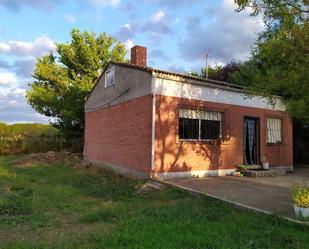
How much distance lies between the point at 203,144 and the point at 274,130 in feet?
18.8

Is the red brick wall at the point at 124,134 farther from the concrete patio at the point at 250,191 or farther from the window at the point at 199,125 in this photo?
the concrete patio at the point at 250,191

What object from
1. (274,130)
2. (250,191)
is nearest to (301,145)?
(274,130)

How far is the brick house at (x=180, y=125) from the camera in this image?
13.8 meters

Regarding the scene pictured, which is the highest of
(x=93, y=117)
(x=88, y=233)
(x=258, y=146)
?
(x=93, y=117)

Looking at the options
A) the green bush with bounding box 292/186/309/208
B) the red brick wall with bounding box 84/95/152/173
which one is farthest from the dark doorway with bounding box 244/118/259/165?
the green bush with bounding box 292/186/309/208

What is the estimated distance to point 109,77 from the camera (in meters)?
19.1

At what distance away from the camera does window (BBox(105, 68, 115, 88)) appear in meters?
18.5

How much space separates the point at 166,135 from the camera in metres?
13.8

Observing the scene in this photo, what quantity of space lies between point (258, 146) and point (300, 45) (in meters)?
9.97

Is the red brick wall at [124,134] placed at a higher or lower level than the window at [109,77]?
lower

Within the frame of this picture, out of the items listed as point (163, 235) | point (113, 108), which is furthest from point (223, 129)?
point (163, 235)

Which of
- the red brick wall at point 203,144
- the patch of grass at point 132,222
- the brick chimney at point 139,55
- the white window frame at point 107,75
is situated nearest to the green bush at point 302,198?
the patch of grass at point 132,222

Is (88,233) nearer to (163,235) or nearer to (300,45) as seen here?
(163,235)

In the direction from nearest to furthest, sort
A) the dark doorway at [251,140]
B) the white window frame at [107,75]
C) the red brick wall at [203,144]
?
the red brick wall at [203,144] < the dark doorway at [251,140] < the white window frame at [107,75]
